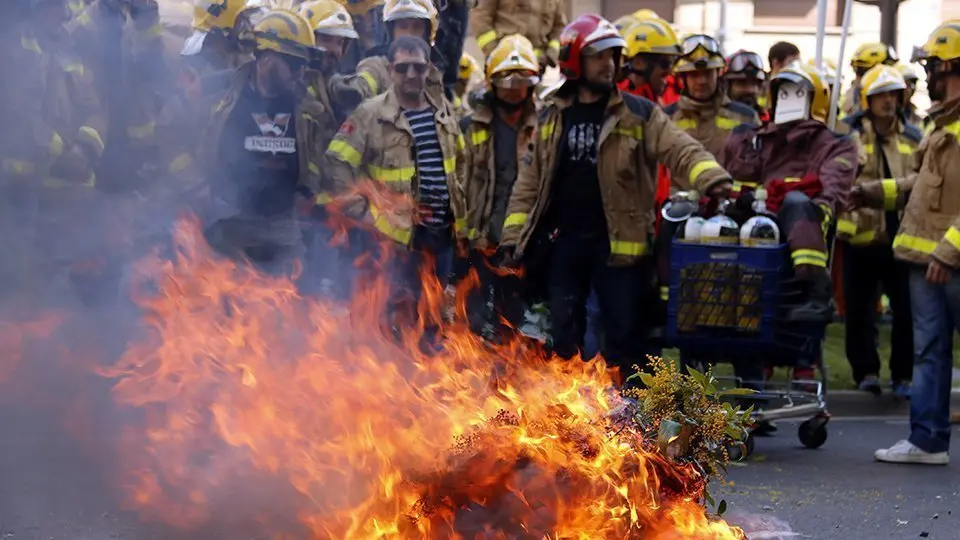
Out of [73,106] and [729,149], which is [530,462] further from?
[729,149]

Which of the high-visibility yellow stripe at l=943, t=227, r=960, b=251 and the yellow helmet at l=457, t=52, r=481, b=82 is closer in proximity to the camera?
the high-visibility yellow stripe at l=943, t=227, r=960, b=251

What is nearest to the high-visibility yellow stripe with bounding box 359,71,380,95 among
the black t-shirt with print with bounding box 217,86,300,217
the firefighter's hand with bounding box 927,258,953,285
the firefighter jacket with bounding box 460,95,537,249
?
the firefighter jacket with bounding box 460,95,537,249

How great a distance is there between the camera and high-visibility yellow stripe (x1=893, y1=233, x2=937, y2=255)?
8102 millimetres

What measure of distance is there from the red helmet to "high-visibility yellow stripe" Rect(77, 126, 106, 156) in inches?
93.2

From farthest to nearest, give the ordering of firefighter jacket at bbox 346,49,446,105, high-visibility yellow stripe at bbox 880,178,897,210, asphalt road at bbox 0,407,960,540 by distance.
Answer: high-visibility yellow stripe at bbox 880,178,897,210
firefighter jacket at bbox 346,49,446,105
asphalt road at bbox 0,407,960,540

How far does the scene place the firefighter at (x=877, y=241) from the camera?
10680 mm

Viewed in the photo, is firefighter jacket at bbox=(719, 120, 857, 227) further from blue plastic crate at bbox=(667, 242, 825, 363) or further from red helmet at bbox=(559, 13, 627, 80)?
red helmet at bbox=(559, 13, 627, 80)

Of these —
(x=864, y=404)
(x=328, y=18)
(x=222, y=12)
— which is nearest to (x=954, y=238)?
(x=864, y=404)

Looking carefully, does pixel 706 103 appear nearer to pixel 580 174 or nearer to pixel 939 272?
pixel 580 174

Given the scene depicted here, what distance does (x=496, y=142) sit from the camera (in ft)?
31.1

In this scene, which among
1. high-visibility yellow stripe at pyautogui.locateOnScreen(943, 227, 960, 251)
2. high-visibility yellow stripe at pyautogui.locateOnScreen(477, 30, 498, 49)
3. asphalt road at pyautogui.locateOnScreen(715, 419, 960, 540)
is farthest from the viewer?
high-visibility yellow stripe at pyautogui.locateOnScreen(477, 30, 498, 49)

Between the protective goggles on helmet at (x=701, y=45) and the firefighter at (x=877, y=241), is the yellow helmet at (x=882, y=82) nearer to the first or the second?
the firefighter at (x=877, y=241)

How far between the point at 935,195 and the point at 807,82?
3.75 ft

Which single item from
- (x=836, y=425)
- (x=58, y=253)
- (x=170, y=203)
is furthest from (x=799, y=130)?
(x=58, y=253)
